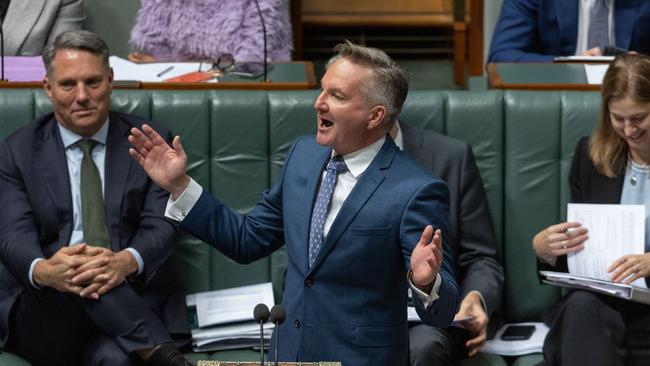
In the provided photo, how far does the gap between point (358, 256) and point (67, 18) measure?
242 centimetres

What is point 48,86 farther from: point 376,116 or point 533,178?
point 533,178

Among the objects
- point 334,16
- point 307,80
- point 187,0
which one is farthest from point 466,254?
point 334,16

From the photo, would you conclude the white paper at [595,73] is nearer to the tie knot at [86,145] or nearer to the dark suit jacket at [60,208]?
the dark suit jacket at [60,208]

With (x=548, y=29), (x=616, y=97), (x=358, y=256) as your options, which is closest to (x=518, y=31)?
(x=548, y=29)

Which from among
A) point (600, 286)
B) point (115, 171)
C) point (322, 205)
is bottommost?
point (600, 286)

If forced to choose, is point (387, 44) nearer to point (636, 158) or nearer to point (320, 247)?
point (636, 158)

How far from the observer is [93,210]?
11.4 ft

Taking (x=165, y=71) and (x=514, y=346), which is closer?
(x=514, y=346)

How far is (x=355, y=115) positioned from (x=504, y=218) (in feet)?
3.68

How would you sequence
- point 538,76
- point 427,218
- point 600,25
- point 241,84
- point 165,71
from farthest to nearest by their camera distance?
point 600,25 < point 165,71 < point 538,76 < point 241,84 < point 427,218

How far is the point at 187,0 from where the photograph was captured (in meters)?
4.63

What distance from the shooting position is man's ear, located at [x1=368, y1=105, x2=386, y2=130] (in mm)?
2740

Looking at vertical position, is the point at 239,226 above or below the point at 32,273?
above

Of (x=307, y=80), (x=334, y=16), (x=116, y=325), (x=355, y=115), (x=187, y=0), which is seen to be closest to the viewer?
(x=355, y=115)
